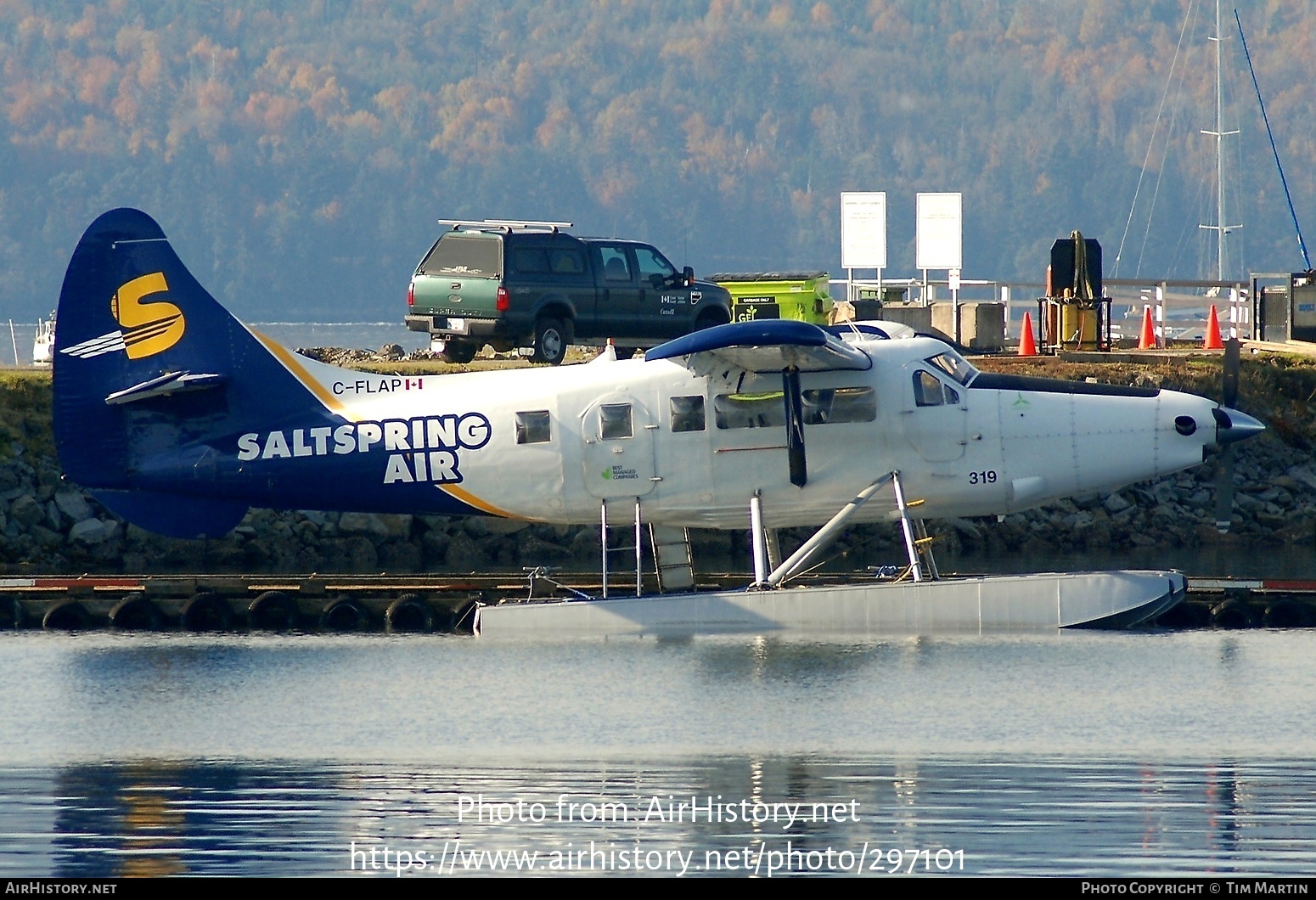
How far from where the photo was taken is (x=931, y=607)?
1889 cm

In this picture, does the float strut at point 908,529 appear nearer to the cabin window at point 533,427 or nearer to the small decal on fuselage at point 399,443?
the cabin window at point 533,427

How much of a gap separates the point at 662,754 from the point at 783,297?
1935cm

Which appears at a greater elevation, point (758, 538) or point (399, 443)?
point (399, 443)

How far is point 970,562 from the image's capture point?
26828 millimetres

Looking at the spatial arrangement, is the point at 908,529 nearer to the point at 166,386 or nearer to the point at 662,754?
the point at 662,754

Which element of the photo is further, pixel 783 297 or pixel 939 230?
pixel 939 230

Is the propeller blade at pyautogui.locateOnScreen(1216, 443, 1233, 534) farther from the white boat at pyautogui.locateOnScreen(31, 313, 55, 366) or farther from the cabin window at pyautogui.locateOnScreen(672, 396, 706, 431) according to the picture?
the white boat at pyautogui.locateOnScreen(31, 313, 55, 366)

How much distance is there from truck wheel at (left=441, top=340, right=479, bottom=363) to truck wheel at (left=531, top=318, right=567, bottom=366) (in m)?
1.54

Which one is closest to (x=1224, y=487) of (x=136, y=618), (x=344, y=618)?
(x=344, y=618)

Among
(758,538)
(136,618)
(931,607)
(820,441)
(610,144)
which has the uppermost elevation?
(610,144)

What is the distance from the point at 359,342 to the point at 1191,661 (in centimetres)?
8086

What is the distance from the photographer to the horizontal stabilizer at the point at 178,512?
20188mm

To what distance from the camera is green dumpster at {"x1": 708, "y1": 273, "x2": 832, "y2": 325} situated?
113ft
